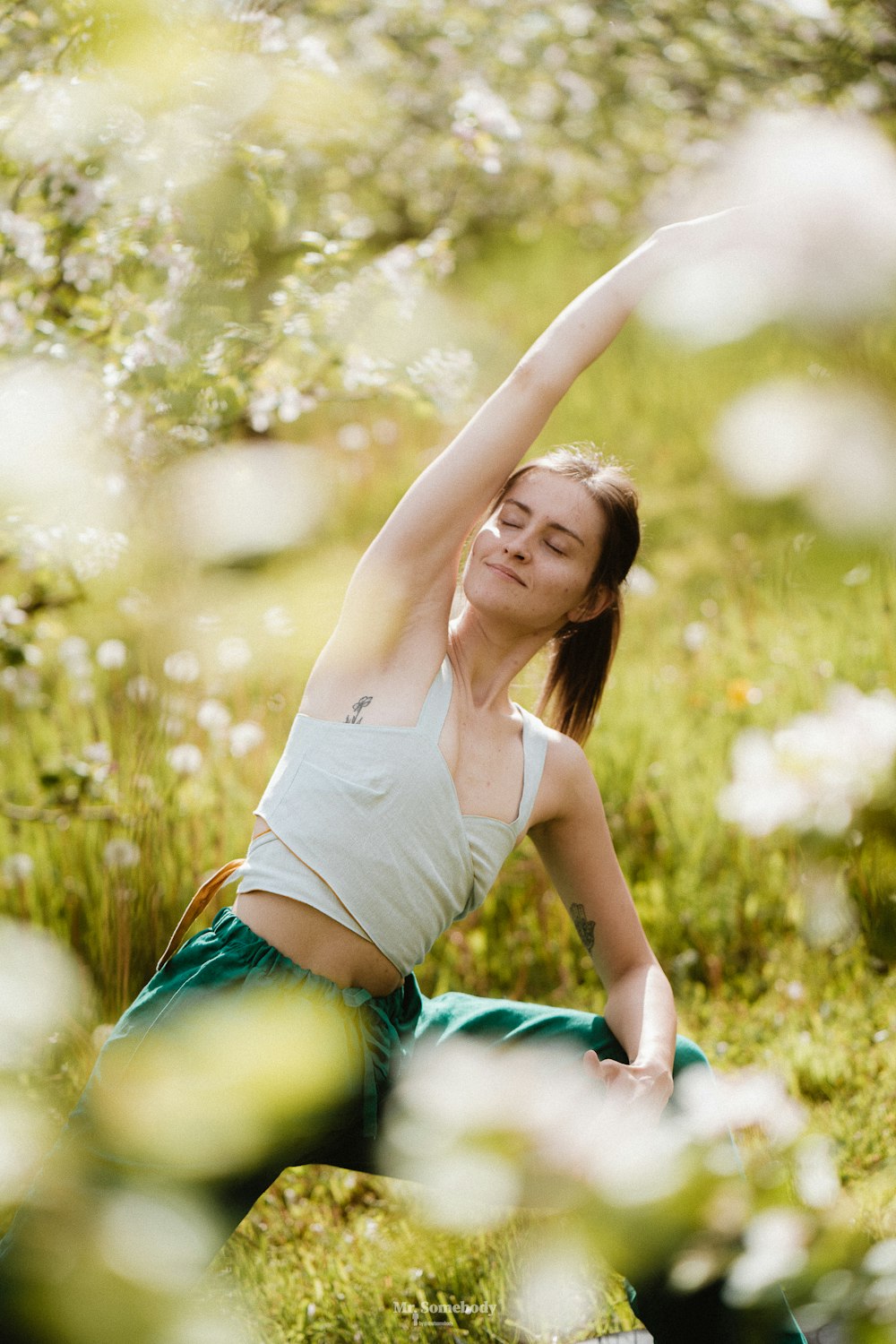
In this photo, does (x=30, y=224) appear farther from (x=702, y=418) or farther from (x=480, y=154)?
(x=702, y=418)

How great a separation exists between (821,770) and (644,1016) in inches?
51.5

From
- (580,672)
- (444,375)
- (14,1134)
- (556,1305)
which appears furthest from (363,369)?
(14,1134)

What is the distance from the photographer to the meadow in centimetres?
222

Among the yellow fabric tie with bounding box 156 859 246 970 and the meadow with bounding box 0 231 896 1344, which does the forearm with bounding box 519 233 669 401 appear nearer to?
the meadow with bounding box 0 231 896 1344

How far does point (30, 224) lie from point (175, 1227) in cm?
242

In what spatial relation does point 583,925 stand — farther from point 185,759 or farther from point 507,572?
point 185,759

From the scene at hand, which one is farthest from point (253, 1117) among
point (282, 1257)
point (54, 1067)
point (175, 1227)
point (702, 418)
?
point (702, 418)

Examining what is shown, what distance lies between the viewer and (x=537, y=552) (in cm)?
175

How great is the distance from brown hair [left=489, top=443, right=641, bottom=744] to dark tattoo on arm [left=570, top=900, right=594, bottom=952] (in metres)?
0.35

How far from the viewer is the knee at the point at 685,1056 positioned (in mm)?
1776

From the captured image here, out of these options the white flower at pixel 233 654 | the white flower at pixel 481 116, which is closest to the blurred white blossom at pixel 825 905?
the white flower at pixel 481 116

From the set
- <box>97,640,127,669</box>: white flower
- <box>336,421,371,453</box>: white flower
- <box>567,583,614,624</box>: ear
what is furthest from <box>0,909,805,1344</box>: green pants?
<box>336,421,371,453</box>: white flower

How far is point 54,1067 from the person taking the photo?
2699 millimetres

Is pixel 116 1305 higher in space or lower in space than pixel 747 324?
lower
